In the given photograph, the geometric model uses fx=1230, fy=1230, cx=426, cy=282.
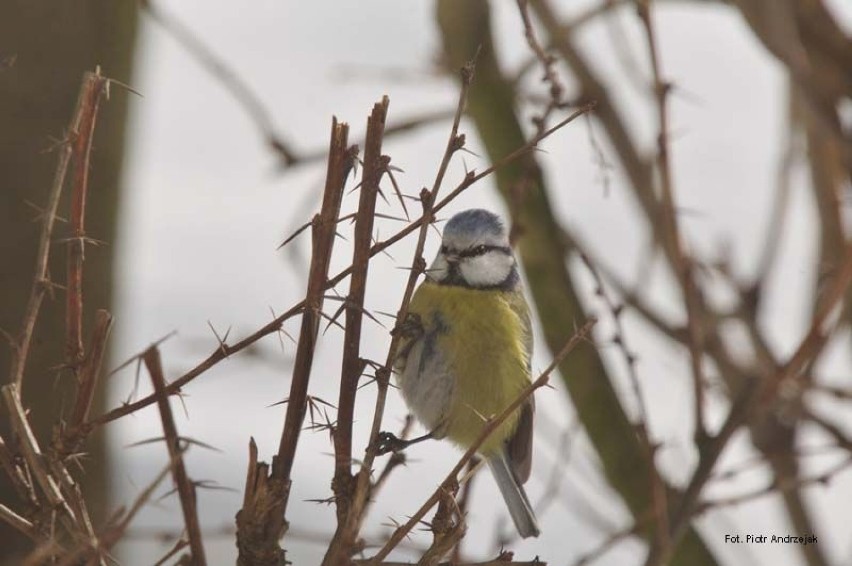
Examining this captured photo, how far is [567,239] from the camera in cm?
286

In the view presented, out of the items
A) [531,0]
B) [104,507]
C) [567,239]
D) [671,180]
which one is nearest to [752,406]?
[671,180]

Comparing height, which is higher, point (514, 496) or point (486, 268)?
point (486, 268)

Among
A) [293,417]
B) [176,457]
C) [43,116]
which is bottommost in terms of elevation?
[176,457]

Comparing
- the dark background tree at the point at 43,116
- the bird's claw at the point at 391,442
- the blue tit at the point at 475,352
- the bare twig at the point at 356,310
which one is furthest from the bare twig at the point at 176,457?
the dark background tree at the point at 43,116

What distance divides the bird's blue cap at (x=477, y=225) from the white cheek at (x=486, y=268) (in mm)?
54

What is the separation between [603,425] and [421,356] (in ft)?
1.89

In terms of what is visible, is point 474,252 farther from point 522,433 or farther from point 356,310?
point 356,310

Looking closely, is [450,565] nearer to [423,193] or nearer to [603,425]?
[423,193]

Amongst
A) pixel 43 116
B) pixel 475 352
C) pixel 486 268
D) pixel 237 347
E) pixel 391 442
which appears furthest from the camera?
pixel 43 116

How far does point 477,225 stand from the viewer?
2566mm

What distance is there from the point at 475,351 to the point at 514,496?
1.04 ft

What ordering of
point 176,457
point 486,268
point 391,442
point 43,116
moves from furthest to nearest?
1. point 43,116
2. point 486,268
3. point 391,442
4. point 176,457

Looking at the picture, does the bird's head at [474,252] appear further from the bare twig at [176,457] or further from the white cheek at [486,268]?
the bare twig at [176,457]

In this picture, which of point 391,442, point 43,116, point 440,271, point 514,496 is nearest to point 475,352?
point 440,271
